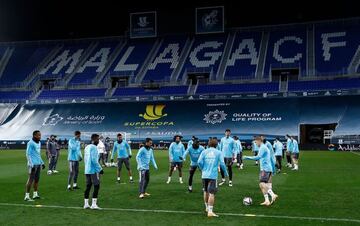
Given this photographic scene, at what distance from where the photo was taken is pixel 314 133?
55.1 metres

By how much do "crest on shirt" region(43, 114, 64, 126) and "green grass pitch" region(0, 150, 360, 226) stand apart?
1572 inches

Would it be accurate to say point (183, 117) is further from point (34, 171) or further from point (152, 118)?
point (34, 171)

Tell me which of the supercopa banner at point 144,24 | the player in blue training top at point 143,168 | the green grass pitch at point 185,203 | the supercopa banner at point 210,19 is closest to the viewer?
the green grass pitch at point 185,203

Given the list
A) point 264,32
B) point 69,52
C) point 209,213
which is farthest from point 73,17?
point 209,213

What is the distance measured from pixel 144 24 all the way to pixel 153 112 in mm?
16318

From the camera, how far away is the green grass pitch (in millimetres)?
13016

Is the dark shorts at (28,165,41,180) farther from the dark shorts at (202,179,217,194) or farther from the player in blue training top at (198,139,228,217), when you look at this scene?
the dark shorts at (202,179,217,194)

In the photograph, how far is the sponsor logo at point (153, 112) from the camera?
60625 millimetres

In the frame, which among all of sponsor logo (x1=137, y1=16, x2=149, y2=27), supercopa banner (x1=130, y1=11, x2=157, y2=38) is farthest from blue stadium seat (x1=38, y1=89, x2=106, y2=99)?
sponsor logo (x1=137, y1=16, x2=149, y2=27)

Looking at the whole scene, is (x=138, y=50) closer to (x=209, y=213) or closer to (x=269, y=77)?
(x=269, y=77)

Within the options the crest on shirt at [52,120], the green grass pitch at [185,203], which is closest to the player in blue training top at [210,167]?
the green grass pitch at [185,203]

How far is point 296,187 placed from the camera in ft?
66.6

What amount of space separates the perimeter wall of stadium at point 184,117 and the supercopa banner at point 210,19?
13.2 meters

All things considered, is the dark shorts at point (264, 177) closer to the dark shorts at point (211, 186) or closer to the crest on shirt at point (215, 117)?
the dark shorts at point (211, 186)
